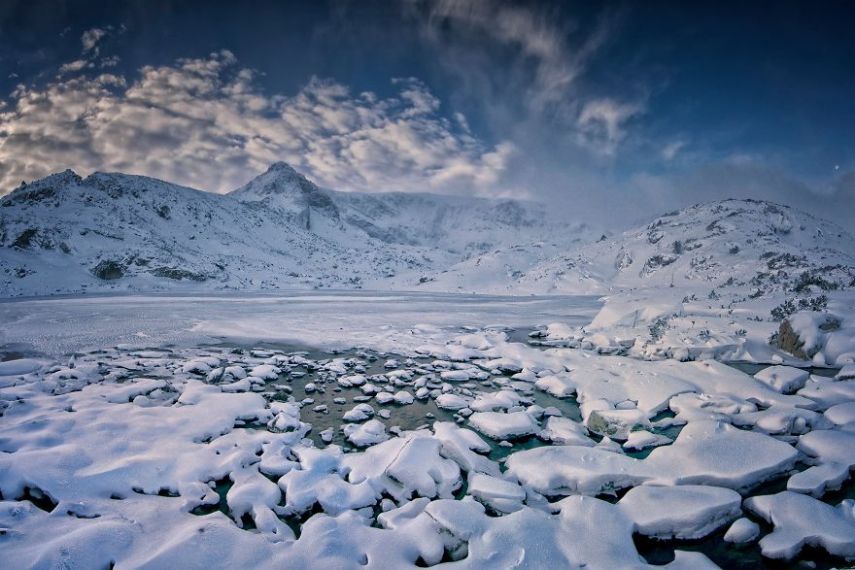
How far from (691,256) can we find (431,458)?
45.7 metres

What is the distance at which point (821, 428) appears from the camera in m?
6.49

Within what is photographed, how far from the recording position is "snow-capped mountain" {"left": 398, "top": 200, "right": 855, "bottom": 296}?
34562mm

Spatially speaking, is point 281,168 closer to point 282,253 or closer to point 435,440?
point 282,253

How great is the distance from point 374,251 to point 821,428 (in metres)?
91.6

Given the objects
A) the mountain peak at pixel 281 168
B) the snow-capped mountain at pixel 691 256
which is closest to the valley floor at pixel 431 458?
the snow-capped mountain at pixel 691 256

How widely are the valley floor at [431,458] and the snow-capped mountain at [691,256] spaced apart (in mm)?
25796

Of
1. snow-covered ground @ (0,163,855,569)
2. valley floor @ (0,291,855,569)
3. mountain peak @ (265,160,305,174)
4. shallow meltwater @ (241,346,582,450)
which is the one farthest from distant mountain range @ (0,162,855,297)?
mountain peak @ (265,160,305,174)

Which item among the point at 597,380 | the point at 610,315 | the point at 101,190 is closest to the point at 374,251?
the point at 101,190

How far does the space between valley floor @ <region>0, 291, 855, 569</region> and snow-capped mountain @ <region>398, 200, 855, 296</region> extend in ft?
84.6

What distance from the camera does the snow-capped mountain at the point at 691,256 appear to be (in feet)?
113

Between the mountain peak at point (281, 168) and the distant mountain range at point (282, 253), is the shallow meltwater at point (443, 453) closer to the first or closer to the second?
the distant mountain range at point (282, 253)

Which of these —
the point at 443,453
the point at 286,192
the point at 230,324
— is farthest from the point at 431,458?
the point at 286,192

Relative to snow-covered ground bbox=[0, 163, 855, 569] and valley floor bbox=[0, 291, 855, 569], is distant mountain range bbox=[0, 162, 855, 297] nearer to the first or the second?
snow-covered ground bbox=[0, 163, 855, 569]

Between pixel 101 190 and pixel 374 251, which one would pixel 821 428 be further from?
pixel 374 251
